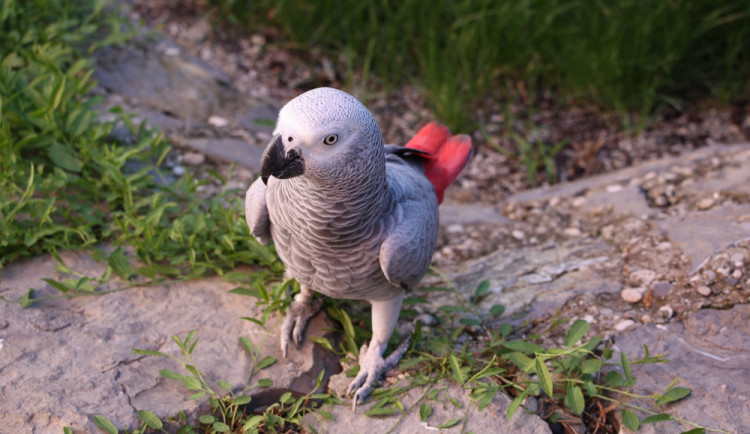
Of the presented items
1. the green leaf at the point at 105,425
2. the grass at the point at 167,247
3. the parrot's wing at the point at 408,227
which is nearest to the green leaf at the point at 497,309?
the grass at the point at 167,247

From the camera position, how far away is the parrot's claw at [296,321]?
2374 mm

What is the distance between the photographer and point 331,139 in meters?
1.64

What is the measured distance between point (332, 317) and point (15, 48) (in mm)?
2198

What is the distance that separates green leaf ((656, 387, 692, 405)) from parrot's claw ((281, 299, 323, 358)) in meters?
1.29

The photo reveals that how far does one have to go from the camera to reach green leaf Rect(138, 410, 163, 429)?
197cm

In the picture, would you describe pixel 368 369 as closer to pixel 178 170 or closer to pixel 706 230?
pixel 178 170

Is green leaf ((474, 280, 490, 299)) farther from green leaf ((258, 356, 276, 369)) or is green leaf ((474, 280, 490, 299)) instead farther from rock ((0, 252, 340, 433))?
green leaf ((258, 356, 276, 369))

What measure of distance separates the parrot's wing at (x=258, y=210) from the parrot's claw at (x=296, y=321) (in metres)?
0.40

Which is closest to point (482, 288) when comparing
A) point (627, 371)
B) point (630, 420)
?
point (627, 371)

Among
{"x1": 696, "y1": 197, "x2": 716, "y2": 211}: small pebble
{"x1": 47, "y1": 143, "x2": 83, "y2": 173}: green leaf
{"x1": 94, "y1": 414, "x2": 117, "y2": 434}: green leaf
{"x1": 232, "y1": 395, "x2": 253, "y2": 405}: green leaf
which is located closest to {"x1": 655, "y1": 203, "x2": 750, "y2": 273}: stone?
{"x1": 696, "y1": 197, "x2": 716, "y2": 211}: small pebble

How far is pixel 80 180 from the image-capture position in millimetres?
2680

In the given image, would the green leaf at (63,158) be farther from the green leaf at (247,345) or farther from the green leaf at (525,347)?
the green leaf at (525,347)

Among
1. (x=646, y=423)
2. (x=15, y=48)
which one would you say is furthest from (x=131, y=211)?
(x=646, y=423)

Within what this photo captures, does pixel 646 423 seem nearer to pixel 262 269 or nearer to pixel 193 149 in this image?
pixel 262 269
